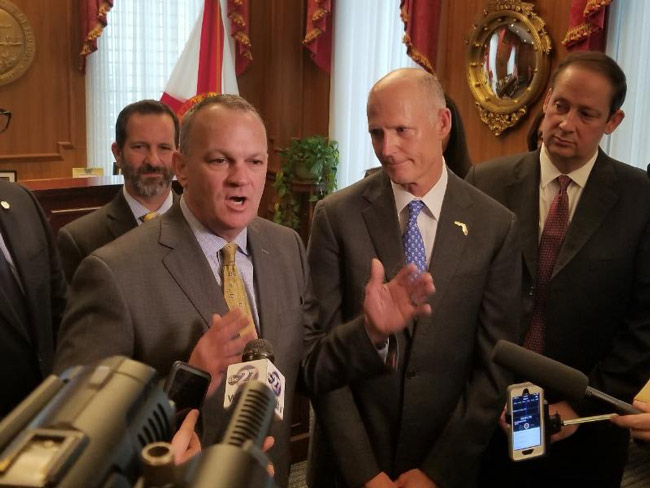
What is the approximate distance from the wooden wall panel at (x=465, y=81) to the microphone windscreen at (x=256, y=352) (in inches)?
127

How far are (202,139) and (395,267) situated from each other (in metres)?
0.62

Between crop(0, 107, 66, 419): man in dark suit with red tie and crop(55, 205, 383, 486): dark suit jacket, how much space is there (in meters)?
0.61

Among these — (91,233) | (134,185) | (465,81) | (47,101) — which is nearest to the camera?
(91,233)

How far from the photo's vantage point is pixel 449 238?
5.66 feet

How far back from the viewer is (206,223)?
1.50 metres

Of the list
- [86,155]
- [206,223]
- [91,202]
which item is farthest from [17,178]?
[206,223]

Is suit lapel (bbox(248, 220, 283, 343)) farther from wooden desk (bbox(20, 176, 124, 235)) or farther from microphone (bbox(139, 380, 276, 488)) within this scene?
wooden desk (bbox(20, 176, 124, 235))

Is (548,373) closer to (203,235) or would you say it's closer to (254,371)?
(254,371)

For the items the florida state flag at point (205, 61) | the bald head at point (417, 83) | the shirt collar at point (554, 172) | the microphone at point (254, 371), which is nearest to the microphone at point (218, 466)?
the microphone at point (254, 371)

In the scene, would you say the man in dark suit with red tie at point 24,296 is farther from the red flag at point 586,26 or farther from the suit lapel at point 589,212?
the red flag at point 586,26

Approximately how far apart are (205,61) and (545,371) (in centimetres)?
560

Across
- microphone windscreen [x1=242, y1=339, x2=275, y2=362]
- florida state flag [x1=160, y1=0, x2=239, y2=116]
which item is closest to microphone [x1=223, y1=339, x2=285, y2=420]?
microphone windscreen [x1=242, y1=339, x2=275, y2=362]

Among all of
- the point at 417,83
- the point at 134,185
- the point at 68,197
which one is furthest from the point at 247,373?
the point at 68,197

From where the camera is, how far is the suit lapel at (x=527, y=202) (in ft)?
6.67
